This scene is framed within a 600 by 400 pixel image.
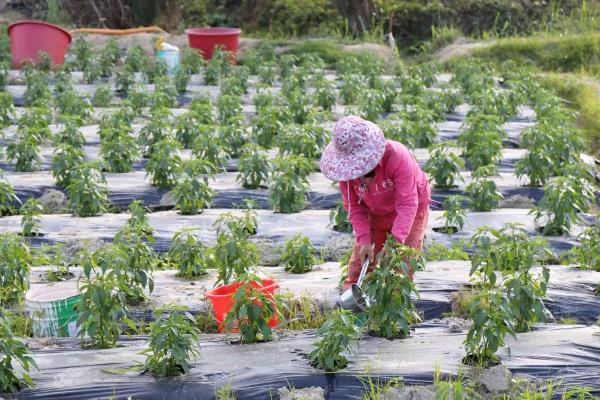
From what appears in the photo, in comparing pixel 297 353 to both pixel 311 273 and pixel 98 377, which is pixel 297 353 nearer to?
pixel 98 377

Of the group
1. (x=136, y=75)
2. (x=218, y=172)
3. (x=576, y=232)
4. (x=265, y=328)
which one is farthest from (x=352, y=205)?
(x=136, y=75)

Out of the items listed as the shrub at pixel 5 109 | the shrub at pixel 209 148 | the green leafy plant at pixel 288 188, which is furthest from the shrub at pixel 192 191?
the shrub at pixel 5 109

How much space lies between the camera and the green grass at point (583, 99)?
33.1ft

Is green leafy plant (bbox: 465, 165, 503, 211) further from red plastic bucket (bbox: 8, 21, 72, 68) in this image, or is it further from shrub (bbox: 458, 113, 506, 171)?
red plastic bucket (bbox: 8, 21, 72, 68)

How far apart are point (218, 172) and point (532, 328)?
12.1 feet

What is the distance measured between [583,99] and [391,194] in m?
6.98

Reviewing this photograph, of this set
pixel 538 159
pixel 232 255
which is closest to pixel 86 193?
pixel 232 255

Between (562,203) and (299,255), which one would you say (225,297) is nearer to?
(299,255)

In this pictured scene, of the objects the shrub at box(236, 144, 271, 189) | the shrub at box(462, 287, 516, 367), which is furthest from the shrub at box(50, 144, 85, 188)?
the shrub at box(462, 287, 516, 367)

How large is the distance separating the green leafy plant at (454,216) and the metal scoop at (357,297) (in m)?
1.64

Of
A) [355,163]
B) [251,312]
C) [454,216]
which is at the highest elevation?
[355,163]

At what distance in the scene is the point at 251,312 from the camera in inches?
178

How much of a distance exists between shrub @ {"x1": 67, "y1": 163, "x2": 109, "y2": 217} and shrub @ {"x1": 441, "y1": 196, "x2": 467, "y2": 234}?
7.48 ft

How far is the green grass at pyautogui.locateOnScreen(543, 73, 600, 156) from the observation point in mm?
10094
